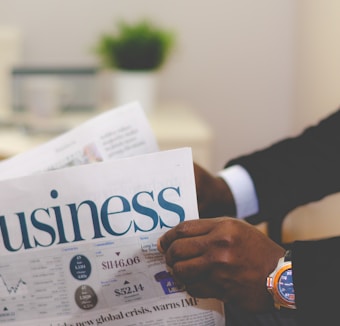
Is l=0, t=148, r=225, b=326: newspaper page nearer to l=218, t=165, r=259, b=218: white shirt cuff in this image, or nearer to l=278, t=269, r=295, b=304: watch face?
l=278, t=269, r=295, b=304: watch face

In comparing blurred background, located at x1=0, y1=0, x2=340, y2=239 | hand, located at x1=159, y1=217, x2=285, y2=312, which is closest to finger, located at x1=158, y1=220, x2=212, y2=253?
hand, located at x1=159, y1=217, x2=285, y2=312

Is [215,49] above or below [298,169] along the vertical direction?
above

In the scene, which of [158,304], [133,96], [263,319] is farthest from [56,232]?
[133,96]

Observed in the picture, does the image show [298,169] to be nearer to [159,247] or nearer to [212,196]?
[212,196]

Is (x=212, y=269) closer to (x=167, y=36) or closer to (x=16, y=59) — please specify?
(x=167, y=36)

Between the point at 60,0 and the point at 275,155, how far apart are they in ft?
4.78

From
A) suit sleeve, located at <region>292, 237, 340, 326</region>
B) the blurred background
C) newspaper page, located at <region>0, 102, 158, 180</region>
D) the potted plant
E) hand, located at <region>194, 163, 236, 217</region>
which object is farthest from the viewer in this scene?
the blurred background

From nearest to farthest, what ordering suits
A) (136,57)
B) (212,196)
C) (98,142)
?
(98,142)
(212,196)
(136,57)

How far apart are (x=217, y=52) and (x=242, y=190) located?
1.36 m

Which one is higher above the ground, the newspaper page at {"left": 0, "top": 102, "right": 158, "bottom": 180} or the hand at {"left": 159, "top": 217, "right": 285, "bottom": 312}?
the newspaper page at {"left": 0, "top": 102, "right": 158, "bottom": 180}

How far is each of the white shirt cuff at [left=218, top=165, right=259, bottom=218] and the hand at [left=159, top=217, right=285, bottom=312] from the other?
41 cm

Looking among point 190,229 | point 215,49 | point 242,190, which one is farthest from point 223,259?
point 215,49

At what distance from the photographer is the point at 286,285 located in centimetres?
73

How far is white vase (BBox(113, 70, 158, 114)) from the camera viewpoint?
2.14m
